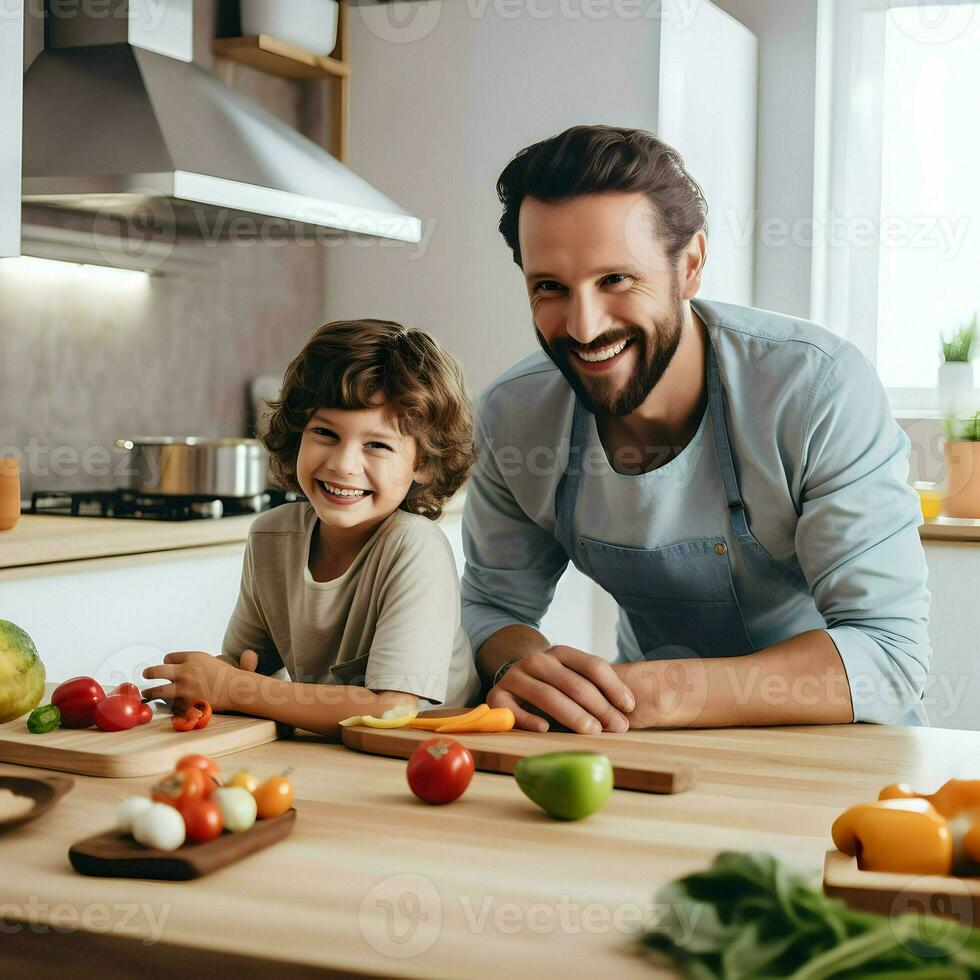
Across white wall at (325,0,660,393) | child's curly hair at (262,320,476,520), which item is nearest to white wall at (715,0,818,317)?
white wall at (325,0,660,393)

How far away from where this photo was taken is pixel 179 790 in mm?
787

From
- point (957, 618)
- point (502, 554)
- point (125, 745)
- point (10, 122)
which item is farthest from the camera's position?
point (957, 618)

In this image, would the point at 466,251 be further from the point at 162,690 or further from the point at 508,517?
the point at 162,690

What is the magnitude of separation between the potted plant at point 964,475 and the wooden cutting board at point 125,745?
98.2 inches

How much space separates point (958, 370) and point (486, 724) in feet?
8.93

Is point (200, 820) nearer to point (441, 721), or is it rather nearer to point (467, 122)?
point (441, 721)

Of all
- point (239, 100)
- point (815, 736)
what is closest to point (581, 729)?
point (815, 736)

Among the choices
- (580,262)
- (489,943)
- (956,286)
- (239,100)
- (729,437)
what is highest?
(239,100)

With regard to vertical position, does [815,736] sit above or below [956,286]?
below

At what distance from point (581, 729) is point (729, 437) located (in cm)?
50

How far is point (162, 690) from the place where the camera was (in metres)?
1.18

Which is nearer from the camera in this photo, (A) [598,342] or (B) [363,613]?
(B) [363,613]

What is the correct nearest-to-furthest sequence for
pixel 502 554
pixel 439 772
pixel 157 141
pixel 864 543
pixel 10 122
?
pixel 439 772
pixel 864 543
pixel 502 554
pixel 10 122
pixel 157 141

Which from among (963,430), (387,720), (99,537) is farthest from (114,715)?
(963,430)
